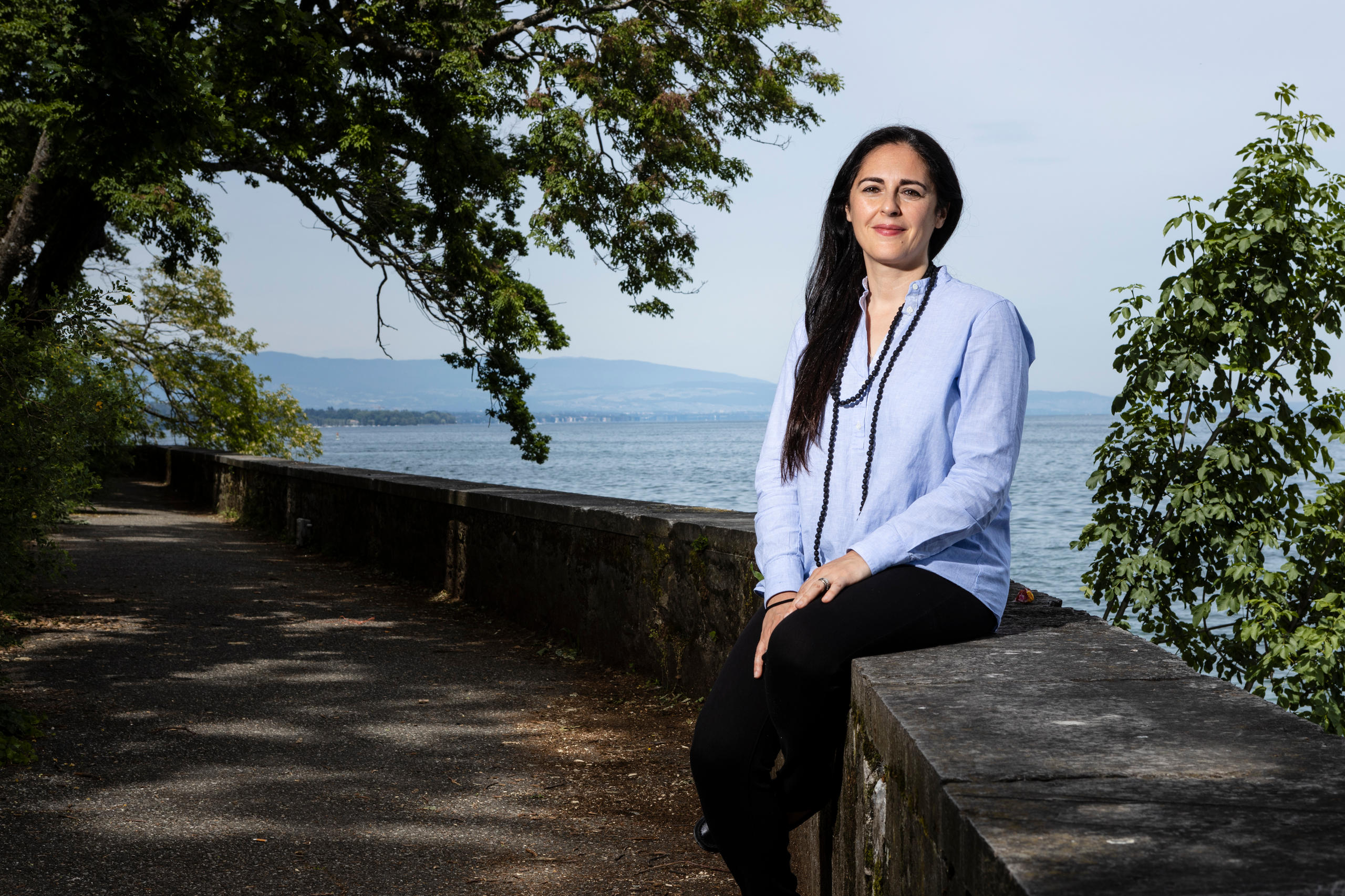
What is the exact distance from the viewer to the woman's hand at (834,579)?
2.38 meters

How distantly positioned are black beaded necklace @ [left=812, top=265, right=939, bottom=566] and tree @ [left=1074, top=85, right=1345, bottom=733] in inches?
179

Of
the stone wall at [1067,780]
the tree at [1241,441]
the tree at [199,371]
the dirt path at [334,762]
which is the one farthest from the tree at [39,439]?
the tree at [199,371]

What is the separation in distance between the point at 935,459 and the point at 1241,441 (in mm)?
5024

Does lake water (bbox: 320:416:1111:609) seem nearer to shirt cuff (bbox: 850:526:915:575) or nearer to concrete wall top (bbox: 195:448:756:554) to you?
concrete wall top (bbox: 195:448:756:554)

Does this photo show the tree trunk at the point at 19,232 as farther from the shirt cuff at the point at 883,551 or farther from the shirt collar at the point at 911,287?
the shirt cuff at the point at 883,551

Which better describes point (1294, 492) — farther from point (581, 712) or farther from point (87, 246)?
point (87, 246)

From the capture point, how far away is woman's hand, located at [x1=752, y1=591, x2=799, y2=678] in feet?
7.98

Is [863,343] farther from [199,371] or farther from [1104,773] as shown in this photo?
[199,371]

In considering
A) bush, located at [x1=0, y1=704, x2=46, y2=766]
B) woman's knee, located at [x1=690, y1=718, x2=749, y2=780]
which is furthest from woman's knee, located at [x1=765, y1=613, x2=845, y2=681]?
bush, located at [x1=0, y1=704, x2=46, y2=766]

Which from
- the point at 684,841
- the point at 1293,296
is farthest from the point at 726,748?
the point at 1293,296

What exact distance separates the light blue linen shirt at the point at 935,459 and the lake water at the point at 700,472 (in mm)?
5417

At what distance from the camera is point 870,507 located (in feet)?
8.22

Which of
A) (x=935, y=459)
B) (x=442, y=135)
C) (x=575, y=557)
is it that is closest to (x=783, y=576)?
(x=935, y=459)

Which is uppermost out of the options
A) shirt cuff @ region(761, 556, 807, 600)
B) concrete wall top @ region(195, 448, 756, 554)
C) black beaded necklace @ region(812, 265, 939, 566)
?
black beaded necklace @ region(812, 265, 939, 566)
